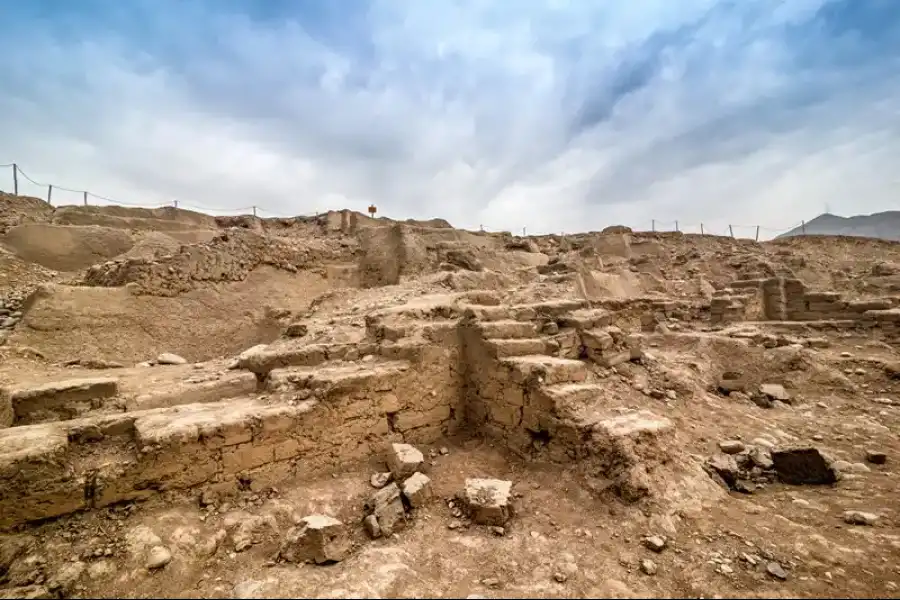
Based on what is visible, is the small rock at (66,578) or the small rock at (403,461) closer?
the small rock at (66,578)

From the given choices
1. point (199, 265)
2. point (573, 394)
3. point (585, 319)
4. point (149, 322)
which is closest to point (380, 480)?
point (573, 394)

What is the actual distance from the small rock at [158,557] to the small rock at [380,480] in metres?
1.45

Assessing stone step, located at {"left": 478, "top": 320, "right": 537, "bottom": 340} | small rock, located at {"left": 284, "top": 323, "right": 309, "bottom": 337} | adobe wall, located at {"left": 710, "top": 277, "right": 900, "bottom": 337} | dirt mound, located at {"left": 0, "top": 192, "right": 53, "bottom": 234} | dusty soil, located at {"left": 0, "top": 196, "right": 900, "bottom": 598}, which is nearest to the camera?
Answer: dusty soil, located at {"left": 0, "top": 196, "right": 900, "bottom": 598}

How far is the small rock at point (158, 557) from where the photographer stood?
2.63 m

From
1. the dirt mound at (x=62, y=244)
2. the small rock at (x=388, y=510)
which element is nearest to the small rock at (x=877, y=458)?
the small rock at (x=388, y=510)


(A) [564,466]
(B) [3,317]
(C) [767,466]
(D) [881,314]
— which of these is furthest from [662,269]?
(B) [3,317]

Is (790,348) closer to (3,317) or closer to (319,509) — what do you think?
(319,509)

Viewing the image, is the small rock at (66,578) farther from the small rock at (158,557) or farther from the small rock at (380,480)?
the small rock at (380,480)

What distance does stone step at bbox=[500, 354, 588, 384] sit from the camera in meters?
4.09

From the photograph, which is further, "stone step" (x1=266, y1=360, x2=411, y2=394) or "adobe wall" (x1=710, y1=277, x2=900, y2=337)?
"adobe wall" (x1=710, y1=277, x2=900, y2=337)

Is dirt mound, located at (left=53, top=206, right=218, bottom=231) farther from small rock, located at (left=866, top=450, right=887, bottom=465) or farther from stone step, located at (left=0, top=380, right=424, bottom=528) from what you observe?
small rock, located at (left=866, top=450, right=887, bottom=465)

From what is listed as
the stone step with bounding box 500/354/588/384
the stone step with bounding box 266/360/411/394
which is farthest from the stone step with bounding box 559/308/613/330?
the stone step with bounding box 266/360/411/394

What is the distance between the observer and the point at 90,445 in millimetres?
3197

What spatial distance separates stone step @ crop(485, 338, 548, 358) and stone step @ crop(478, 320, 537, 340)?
0.12 metres
